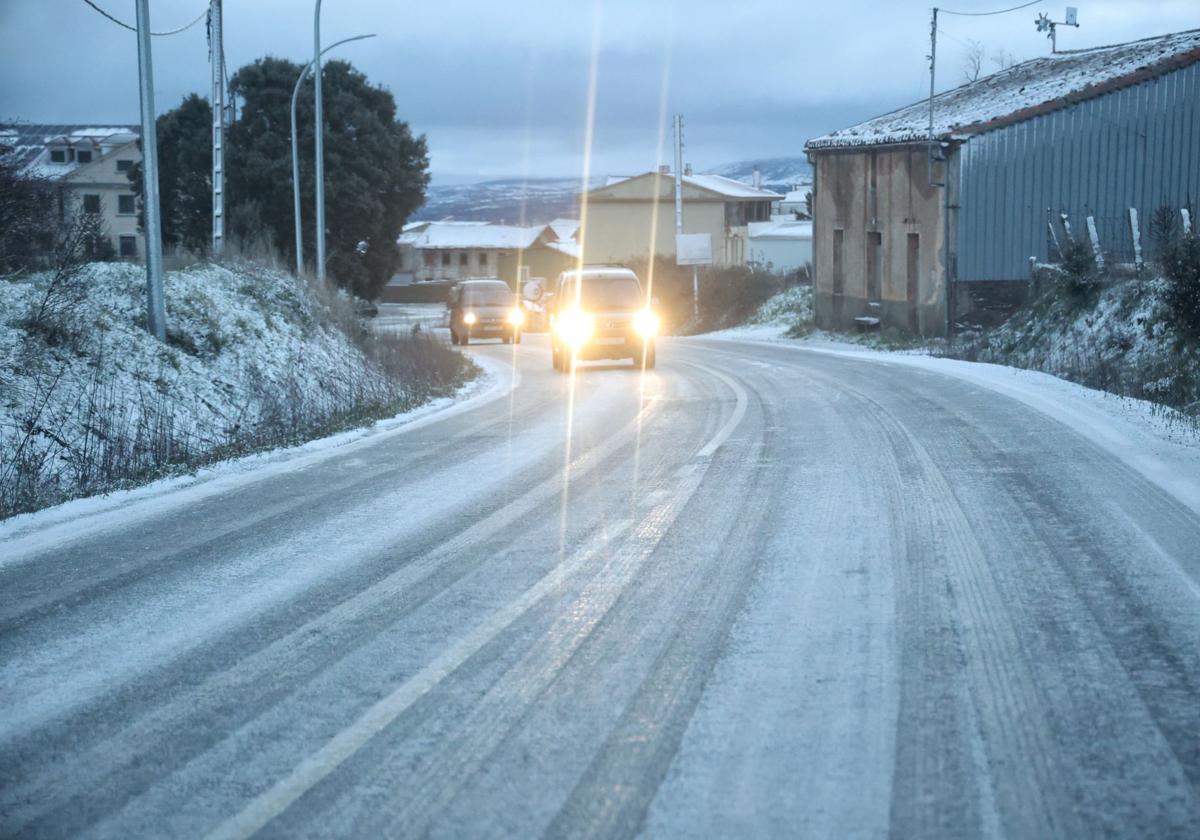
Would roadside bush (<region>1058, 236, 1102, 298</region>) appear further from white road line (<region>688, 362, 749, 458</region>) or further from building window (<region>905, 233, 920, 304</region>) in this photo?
building window (<region>905, 233, 920, 304</region>)

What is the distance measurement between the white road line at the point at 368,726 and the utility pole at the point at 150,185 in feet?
33.9

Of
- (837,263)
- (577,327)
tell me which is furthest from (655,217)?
(577,327)

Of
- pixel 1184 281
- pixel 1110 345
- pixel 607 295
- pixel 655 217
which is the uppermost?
pixel 655 217

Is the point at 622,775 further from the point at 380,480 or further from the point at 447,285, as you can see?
the point at 447,285

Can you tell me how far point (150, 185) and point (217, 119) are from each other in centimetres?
878

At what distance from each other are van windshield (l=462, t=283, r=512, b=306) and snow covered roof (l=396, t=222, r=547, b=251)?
67.5 meters

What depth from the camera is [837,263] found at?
137 feet

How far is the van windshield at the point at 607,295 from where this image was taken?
24516mm

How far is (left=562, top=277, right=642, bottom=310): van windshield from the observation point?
2452cm

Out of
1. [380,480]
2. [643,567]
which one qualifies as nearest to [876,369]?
[380,480]

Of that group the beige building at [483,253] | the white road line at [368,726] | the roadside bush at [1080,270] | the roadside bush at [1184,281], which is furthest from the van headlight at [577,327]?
the beige building at [483,253]

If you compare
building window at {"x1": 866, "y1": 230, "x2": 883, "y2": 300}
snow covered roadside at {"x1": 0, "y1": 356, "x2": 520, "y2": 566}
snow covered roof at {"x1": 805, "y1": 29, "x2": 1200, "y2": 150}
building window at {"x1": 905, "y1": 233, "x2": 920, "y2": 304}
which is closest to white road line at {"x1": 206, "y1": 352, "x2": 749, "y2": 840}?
snow covered roadside at {"x1": 0, "y1": 356, "x2": 520, "y2": 566}

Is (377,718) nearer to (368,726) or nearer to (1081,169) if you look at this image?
(368,726)

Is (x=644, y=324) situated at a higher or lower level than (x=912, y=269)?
lower
